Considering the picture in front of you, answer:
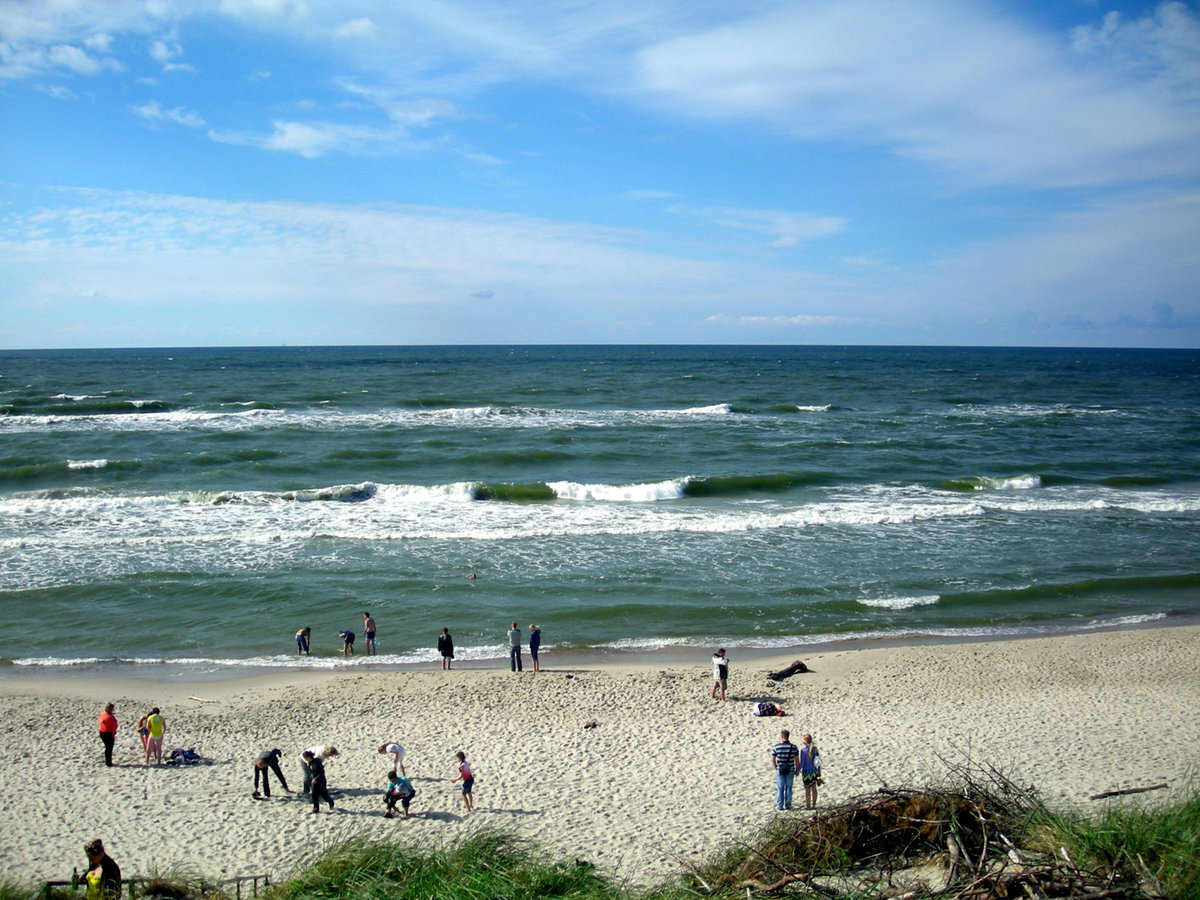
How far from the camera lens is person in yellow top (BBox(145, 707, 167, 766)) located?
11.9m

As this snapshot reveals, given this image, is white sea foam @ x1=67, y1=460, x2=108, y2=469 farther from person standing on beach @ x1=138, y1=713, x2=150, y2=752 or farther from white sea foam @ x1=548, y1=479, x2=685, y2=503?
person standing on beach @ x1=138, y1=713, x2=150, y2=752

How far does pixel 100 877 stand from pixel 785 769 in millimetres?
7883

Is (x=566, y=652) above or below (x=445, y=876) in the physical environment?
below

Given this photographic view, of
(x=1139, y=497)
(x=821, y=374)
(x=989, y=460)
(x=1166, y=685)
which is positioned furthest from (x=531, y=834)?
(x=821, y=374)

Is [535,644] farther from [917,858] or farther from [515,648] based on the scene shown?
[917,858]

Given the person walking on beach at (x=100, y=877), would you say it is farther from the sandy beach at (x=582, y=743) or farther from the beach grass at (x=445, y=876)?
the sandy beach at (x=582, y=743)

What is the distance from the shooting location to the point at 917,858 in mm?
7703

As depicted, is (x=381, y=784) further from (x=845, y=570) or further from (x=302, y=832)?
Answer: (x=845, y=570)

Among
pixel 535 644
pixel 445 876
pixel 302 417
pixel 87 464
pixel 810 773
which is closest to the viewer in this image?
pixel 445 876

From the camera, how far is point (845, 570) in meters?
21.8

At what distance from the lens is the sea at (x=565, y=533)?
1806cm

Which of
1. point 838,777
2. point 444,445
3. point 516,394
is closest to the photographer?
point 838,777

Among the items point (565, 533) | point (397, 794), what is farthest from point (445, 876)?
point (565, 533)

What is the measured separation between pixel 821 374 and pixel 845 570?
78.5m
